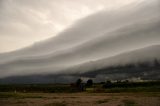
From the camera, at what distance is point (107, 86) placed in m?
173

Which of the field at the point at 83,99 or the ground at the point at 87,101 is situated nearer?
the ground at the point at 87,101

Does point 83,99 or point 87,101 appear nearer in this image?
point 87,101

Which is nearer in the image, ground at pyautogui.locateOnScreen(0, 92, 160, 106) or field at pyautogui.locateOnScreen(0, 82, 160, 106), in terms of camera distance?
ground at pyautogui.locateOnScreen(0, 92, 160, 106)

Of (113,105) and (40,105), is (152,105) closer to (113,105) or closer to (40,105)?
(113,105)

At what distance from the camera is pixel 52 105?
59.7 m

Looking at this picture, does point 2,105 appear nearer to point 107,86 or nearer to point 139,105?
point 139,105

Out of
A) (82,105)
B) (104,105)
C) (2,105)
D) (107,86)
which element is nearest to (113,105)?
(104,105)

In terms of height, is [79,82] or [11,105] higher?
[79,82]

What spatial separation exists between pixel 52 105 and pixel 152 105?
765 inches

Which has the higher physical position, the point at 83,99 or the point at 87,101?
the point at 83,99

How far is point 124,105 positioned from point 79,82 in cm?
12423

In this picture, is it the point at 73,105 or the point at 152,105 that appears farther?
the point at 73,105

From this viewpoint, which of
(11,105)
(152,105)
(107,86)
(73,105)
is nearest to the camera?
(152,105)

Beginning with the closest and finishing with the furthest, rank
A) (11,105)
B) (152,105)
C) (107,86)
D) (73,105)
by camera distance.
A: 1. (152,105)
2. (73,105)
3. (11,105)
4. (107,86)
